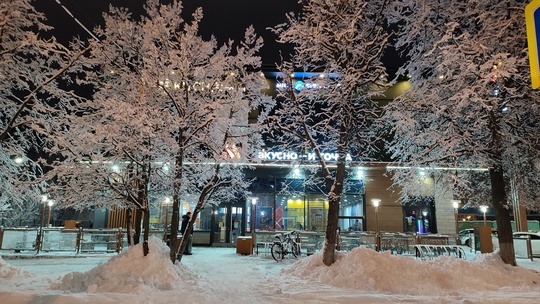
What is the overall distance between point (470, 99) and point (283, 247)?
8.92m

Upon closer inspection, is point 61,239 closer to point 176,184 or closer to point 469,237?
point 176,184

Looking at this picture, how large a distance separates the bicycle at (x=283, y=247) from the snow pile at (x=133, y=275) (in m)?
5.27

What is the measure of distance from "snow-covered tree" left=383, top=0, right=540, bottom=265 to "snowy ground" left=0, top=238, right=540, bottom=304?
227cm

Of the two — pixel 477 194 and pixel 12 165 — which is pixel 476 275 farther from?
pixel 12 165

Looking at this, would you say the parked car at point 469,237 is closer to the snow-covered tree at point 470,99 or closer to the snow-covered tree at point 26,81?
the snow-covered tree at point 470,99

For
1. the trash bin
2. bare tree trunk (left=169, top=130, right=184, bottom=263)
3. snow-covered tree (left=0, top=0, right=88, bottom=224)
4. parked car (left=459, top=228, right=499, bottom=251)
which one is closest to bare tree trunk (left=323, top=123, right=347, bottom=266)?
bare tree trunk (left=169, top=130, right=184, bottom=263)

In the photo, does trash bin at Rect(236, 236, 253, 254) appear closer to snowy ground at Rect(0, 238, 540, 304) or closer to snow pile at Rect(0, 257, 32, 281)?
A: snowy ground at Rect(0, 238, 540, 304)

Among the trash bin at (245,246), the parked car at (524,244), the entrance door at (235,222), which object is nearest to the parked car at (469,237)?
the parked car at (524,244)

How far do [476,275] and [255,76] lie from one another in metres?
8.34

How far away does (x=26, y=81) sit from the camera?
36.1 feet

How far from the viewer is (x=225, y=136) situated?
10453 mm

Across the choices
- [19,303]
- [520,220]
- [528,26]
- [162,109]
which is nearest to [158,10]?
[162,109]

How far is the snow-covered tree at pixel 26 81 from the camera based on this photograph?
952 cm

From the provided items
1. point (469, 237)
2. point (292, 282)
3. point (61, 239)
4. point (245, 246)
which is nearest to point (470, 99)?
point (292, 282)
